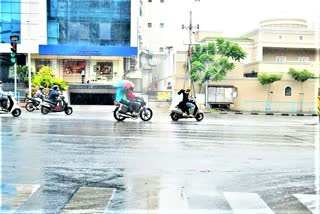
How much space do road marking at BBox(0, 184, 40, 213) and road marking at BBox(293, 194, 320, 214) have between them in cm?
342

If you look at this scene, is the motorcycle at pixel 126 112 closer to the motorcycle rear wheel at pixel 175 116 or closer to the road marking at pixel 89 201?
the motorcycle rear wheel at pixel 175 116

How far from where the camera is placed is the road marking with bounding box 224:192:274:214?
492 cm

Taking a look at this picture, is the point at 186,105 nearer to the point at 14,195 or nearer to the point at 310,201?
the point at 310,201

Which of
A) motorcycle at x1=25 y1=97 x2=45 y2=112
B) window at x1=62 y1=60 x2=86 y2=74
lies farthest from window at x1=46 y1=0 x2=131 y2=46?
motorcycle at x1=25 y1=97 x2=45 y2=112

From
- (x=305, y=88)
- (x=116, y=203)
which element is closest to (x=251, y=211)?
(x=116, y=203)

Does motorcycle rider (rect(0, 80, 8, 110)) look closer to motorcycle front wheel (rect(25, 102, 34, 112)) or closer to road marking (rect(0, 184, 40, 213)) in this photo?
motorcycle front wheel (rect(25, 102, 34, 112))

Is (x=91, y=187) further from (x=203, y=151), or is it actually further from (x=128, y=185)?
(x=203, y=151)

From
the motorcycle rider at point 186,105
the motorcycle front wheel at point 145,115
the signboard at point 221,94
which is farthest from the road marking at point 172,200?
the signboard at point 221,94

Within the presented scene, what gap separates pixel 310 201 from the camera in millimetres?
5426

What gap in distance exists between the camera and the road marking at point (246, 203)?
194 inches

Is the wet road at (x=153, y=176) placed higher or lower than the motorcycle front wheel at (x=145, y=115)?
lower

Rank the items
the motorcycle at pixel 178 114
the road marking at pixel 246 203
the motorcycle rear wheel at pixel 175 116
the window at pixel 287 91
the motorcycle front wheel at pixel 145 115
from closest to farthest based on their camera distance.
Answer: the road marking at pixel 246 203
the motorcycle front wheel at pixel 145 115
the motorcycle at pixel 178 114
the motorcycle rear wheel at pixel 175 116
the window at pixel 287 91

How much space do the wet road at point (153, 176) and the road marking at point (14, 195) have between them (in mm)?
11

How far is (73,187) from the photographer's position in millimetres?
5777
